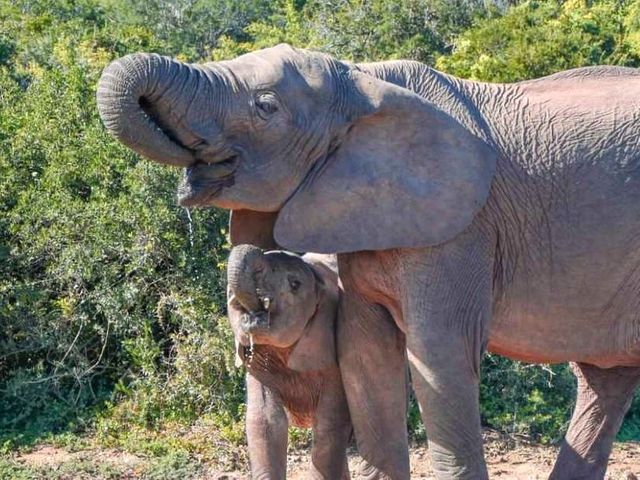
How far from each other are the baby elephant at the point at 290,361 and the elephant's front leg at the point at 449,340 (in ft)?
1.61

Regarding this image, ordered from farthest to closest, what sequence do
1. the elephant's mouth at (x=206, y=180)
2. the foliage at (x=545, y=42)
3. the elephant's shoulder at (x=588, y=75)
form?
the foliage at (x=545, y=42), the elephant's shoulder at (x=588, y=75), the elephant's mouth at (x=206, y=180)

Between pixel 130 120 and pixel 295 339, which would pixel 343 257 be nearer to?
pixel 295 339

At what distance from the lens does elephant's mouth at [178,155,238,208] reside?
4.60 meters

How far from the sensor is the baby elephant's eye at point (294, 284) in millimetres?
5121

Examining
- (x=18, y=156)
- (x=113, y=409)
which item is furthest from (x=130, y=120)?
(x=18, y=156)

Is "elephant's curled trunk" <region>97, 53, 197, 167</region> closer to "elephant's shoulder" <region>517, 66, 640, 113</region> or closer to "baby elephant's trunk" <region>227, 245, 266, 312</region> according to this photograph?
"baby elephant's trunk" <region>227, 245, 266, 312</region>

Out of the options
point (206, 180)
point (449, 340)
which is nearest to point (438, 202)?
point (449, 340)

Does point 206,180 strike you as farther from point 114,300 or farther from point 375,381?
point 114,300

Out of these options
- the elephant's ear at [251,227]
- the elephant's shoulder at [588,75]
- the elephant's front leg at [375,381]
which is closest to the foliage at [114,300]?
the elephant's front leg at [375,381]

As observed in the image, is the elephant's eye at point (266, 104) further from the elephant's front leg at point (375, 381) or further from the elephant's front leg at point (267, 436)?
the elephant's front leg at point (267, 436)

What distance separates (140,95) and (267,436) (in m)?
1.47

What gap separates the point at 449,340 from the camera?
4801mm

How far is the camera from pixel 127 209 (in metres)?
8.28

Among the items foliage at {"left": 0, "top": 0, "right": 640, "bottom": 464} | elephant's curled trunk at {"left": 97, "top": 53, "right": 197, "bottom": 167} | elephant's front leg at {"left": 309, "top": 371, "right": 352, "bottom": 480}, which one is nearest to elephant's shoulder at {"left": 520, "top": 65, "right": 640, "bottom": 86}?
elephant's front leg at {"left": 309, "top": 371, "right": 352, "bottom": 480}
